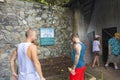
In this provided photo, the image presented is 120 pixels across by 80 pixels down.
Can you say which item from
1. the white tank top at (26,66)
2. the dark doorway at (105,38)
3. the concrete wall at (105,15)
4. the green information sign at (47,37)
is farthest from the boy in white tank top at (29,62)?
the dark doorway at (105,38)

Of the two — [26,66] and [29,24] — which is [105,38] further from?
[26,66]

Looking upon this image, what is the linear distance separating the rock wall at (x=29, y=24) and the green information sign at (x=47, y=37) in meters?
→ 0.16

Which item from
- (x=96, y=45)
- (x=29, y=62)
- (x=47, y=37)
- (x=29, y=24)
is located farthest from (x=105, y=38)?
(x=29, y=62)

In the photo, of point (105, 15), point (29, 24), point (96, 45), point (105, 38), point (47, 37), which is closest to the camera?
point (29, 24)

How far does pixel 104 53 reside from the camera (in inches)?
480

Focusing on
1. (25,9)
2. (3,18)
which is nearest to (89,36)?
(25,9)

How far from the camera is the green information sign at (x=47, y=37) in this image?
9.87 m

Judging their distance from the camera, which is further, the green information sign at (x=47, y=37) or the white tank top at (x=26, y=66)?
the green information sign at (x=47, y=37)

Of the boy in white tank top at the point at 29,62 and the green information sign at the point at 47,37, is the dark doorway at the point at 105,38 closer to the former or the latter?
the green information sign at the point at 47,37

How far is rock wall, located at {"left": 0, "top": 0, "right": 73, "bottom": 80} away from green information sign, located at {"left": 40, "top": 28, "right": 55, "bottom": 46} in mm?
158

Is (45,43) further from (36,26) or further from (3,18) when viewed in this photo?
(3,18)

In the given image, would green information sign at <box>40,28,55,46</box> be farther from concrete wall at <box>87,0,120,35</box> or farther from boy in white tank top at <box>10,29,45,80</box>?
boy in white tank top at <box>10,29,45,80</box>

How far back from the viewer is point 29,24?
376 inches

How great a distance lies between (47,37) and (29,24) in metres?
0.87
